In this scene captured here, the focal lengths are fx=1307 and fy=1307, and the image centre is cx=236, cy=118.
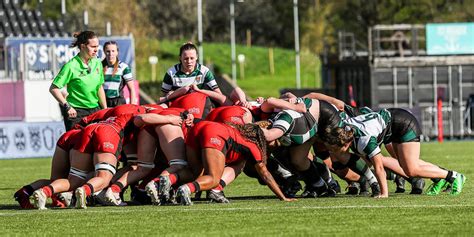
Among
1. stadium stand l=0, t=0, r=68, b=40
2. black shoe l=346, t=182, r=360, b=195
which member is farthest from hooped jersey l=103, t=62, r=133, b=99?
stadium stand l=0, t=0, r=68, b=40

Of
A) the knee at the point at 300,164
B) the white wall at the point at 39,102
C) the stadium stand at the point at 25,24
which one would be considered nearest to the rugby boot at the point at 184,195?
the knee at the point at 300,164

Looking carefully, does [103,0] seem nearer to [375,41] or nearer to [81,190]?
[375,41]

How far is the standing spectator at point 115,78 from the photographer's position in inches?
715

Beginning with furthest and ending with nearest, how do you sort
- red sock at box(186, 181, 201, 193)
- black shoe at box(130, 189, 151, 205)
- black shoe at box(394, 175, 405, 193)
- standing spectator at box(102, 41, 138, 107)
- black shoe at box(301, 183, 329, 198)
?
standing spectator at box(102, 41, 138, 107)
black shoe at box(394, 175, 405, 193)
black shoe at box(301, 183, 329, 198)
black shoe at box(130, 189, 151, 205)
red sock at box(186, 181, 201, 193)

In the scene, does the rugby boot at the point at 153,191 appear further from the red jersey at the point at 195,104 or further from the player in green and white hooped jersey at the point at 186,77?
the player in green and white hooped jersey at the point at 186,77

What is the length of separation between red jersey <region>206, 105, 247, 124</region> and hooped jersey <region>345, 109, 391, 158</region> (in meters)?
1.20

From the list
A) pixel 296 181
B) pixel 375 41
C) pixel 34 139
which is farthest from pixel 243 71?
pixel 296 181

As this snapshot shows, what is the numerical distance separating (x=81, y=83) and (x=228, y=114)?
9.14 feet

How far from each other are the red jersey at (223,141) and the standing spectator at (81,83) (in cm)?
260

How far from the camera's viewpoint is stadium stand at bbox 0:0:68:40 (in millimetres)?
50625

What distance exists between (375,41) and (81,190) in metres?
34.6

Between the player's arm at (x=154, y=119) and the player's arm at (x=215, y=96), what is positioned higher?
the player's arm at (x=215, y=96)

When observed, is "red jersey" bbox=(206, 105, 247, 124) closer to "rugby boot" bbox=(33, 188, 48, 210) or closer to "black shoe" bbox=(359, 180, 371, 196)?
"black shoe" bbox=(359, 180, 371, 196)

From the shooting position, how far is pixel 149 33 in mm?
78562
